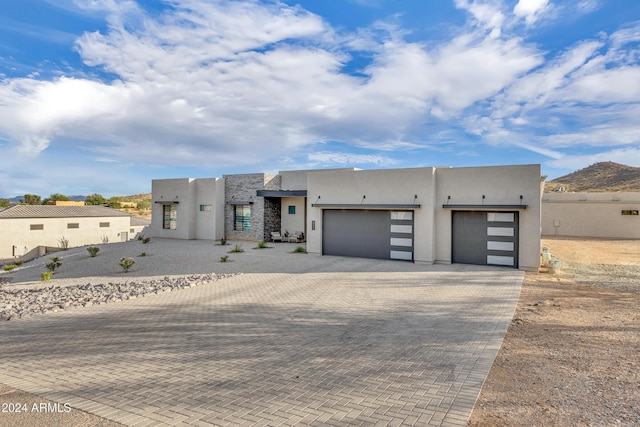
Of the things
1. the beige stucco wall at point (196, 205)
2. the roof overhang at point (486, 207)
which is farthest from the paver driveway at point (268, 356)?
the beige stucco wall at point (196, 205)

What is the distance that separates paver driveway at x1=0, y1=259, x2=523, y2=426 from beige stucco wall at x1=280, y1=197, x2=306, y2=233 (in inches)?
543

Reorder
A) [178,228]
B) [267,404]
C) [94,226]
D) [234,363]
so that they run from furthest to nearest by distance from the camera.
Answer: [94,226], [178,228], [234,363], [267,404]

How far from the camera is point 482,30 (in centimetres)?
1360

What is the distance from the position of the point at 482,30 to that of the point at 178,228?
21.4 metres

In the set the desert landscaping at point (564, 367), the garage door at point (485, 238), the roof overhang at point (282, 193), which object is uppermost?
the roof overhang at point (282, 193)

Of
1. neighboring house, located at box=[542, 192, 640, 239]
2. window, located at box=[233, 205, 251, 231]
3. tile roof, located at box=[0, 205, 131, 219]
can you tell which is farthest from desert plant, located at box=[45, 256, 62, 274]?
neighboring house, located at box=[542, 192, 640, 239]

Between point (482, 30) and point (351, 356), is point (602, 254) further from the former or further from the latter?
point (351, 356)

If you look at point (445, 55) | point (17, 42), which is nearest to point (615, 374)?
point (445, 55)

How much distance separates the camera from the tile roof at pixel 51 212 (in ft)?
98.2

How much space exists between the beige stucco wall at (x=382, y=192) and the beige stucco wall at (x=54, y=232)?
25459mm

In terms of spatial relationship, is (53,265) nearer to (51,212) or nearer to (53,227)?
(53,227)

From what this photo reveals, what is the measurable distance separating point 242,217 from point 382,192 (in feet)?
39.0

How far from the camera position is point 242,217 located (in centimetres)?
2512

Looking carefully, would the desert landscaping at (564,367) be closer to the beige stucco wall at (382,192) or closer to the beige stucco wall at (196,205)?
the beige stucco wall at (382,192)
